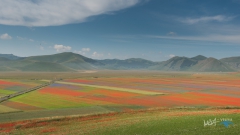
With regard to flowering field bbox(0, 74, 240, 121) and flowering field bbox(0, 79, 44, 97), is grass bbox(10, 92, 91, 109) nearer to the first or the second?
flowering field bbox(0, 74, 240, 121)

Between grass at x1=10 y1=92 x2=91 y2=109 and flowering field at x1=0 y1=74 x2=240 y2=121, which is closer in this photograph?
grass at x1=10 y1=92 x2=91 y2=109

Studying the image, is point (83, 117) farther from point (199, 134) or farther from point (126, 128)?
point (199, 134)

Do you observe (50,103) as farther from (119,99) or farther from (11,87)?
(11,87)

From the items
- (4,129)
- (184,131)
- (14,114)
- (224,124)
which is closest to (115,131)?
(184,131)

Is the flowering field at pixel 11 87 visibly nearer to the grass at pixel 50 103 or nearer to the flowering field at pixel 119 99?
the flowering field at pixel 119 99

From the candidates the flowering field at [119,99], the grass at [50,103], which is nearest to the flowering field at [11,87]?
the flowering field at [119,99]

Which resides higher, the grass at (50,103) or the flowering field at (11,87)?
the flowering field at (11,87)

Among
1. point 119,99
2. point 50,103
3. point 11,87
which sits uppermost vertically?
point 11,87

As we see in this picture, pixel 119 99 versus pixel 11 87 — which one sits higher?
pixel 11 87

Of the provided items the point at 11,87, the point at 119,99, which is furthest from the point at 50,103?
the point at 11,87

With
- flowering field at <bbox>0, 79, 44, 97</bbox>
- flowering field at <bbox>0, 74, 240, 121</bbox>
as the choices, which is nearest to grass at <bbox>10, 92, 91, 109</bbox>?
flowering field at <bbox>0, 74, 240, 121</bbox>

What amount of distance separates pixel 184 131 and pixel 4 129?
102 feet

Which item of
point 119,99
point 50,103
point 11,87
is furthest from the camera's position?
point 11,87

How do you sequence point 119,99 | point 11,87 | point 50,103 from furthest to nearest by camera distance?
point 11,87, point 119,99, point 50,103
